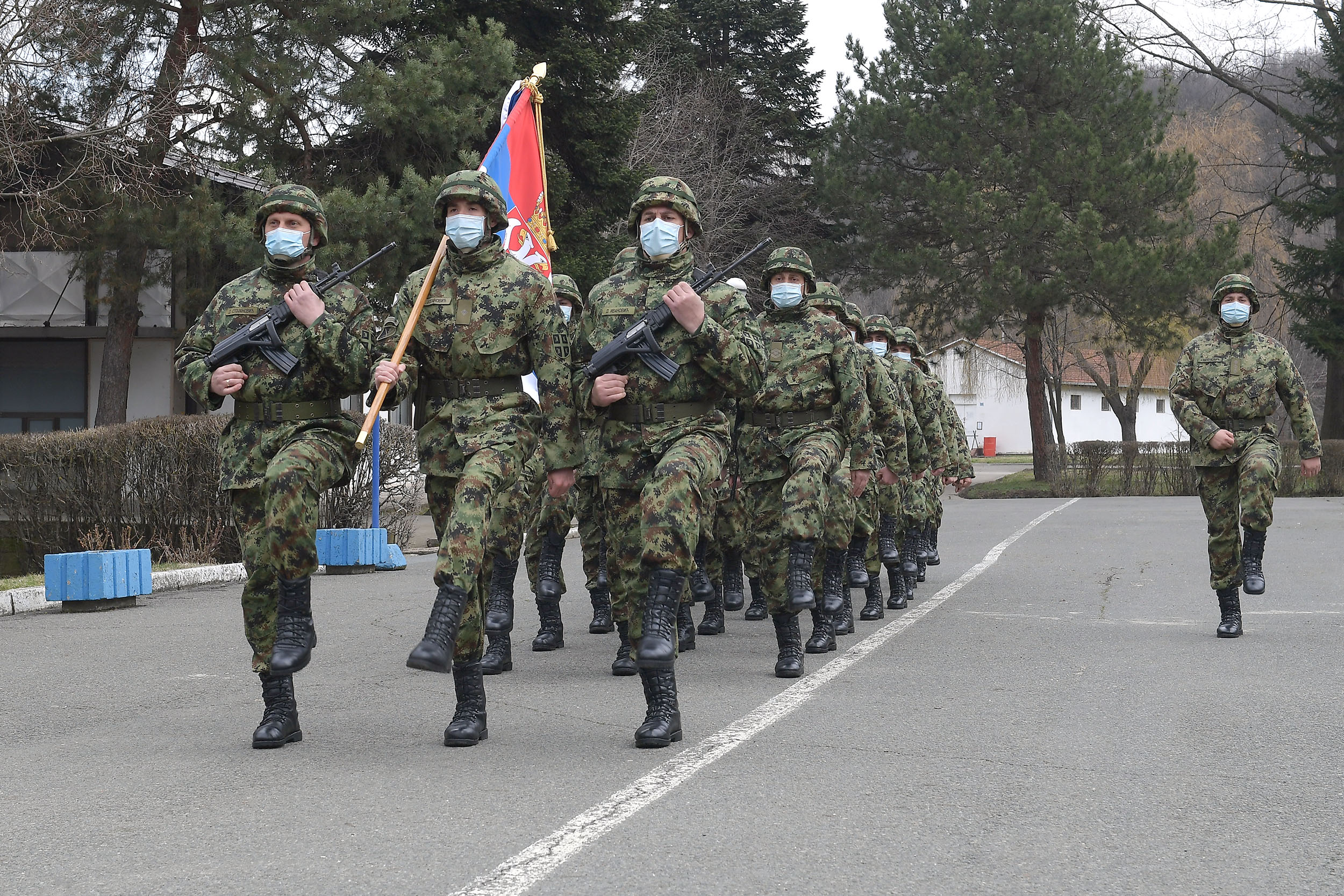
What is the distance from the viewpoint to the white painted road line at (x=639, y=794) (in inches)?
158

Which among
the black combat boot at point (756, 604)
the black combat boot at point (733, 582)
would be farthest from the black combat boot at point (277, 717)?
the black combat boot at point (733, 582)

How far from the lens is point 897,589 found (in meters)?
11.4

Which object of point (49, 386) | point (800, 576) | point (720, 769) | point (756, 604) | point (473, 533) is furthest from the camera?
point (49, 386)

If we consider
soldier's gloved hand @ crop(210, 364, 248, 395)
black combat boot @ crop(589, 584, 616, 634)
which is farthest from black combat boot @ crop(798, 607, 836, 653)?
soldier's gloved hand @ crop(210, 364, 248, 395)

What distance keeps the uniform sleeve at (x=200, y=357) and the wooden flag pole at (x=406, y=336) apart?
0.66m

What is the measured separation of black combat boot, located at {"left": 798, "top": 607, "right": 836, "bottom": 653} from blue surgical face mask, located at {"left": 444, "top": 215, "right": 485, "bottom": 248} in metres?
3.38

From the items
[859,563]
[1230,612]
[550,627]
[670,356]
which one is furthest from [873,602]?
[670,356]

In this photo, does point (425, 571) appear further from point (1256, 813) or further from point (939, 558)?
point (1256, 813)

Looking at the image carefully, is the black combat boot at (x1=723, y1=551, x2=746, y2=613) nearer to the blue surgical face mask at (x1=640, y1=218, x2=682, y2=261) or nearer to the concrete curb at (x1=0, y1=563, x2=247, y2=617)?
the concrete curb at (x1=0, y1=563, x2=247, y2=617)

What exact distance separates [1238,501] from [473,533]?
19.5ft

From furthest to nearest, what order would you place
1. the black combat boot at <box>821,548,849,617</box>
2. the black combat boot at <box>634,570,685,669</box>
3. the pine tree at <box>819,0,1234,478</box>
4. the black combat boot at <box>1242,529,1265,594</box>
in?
the pine tree at <box>819,0,1234,478</box> < the black combat boot at <box>1242,529,1265,594</box> < the black combat boot at <box>821,548,849,617</box> < the black combat boot at <box>634,570,685,669</box>

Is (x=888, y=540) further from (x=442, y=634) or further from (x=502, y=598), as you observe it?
(x=442, y=634)

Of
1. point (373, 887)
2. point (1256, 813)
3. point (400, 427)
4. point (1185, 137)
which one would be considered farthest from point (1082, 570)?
point (1185, 137)

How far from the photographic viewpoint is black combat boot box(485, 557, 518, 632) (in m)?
8.11
